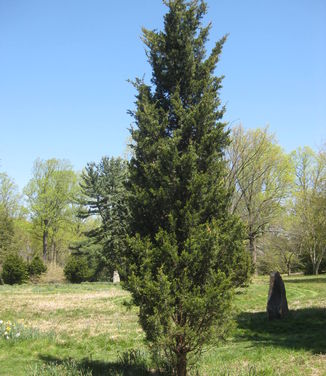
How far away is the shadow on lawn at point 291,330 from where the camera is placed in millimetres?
8745

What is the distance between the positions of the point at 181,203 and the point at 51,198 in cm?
4391

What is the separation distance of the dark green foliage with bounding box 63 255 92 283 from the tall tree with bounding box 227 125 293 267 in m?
15.7

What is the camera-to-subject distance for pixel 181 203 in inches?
254

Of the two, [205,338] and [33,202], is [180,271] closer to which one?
[205,338]

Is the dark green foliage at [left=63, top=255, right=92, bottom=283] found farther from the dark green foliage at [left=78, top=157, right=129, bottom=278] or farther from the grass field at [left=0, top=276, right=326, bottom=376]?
the grass field at [left=0, top=276, right=326, bottom=376]

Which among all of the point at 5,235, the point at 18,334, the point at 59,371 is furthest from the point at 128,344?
the point at 5,235

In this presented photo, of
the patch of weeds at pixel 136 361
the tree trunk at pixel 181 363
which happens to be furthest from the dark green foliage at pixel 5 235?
the tree trunk at pixel 181 363

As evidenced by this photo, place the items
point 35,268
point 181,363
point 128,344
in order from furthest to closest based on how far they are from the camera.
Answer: point 35,268, point 128,344, point 181,363

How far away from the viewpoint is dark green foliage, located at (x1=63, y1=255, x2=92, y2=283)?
110 ft

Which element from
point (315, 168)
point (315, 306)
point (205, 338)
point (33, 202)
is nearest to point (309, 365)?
point (205, 338)

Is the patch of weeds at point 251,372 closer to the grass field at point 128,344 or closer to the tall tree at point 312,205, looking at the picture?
the grass field at point 128,344

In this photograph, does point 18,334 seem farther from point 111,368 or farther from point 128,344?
point 111,368

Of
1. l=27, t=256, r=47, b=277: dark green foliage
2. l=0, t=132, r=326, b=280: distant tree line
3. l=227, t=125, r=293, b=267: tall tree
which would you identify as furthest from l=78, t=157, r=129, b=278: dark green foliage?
l=227, t=125, r=293, b=267: tall tree

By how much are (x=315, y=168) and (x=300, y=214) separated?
6.84 m
